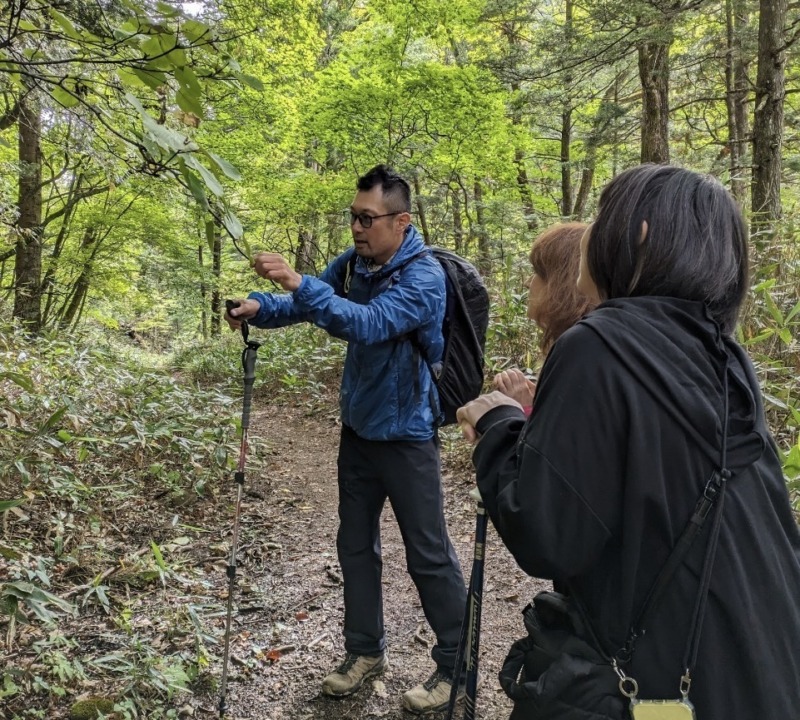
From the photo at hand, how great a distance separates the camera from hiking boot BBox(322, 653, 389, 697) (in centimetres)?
292

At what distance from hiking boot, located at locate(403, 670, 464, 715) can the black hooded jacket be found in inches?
76.7

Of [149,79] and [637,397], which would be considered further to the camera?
[149,79]

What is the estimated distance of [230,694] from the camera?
9.62 feet

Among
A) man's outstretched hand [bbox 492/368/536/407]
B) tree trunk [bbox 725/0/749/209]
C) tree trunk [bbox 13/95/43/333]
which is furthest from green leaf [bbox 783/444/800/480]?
tree trunk [bbox 13/95/43/333]

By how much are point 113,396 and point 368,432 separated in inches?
168

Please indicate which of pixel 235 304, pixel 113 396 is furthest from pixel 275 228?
pixel 235 304

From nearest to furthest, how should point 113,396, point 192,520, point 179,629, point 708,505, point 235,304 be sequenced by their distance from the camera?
point 708,505 < point 235,304 < point 179,629 < point 192,520 < point 113,396

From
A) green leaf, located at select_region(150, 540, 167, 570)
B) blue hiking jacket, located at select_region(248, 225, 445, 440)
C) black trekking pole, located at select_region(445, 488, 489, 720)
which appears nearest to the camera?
black trekking pole, located at select_region(445, 488, 489, 720)

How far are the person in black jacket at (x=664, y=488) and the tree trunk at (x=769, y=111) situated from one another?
555 centimetres

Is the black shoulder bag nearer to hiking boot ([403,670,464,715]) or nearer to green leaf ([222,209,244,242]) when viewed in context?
green leaf ([222,209,244,242])

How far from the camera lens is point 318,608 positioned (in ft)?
12.5

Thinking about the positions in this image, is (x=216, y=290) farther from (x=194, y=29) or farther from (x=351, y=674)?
(x=194, y=29)

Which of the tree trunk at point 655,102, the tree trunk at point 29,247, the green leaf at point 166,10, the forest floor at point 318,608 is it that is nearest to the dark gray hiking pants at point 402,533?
the forest floor at point 318,608

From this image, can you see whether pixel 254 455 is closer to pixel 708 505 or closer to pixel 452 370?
→ pixel 452 370
